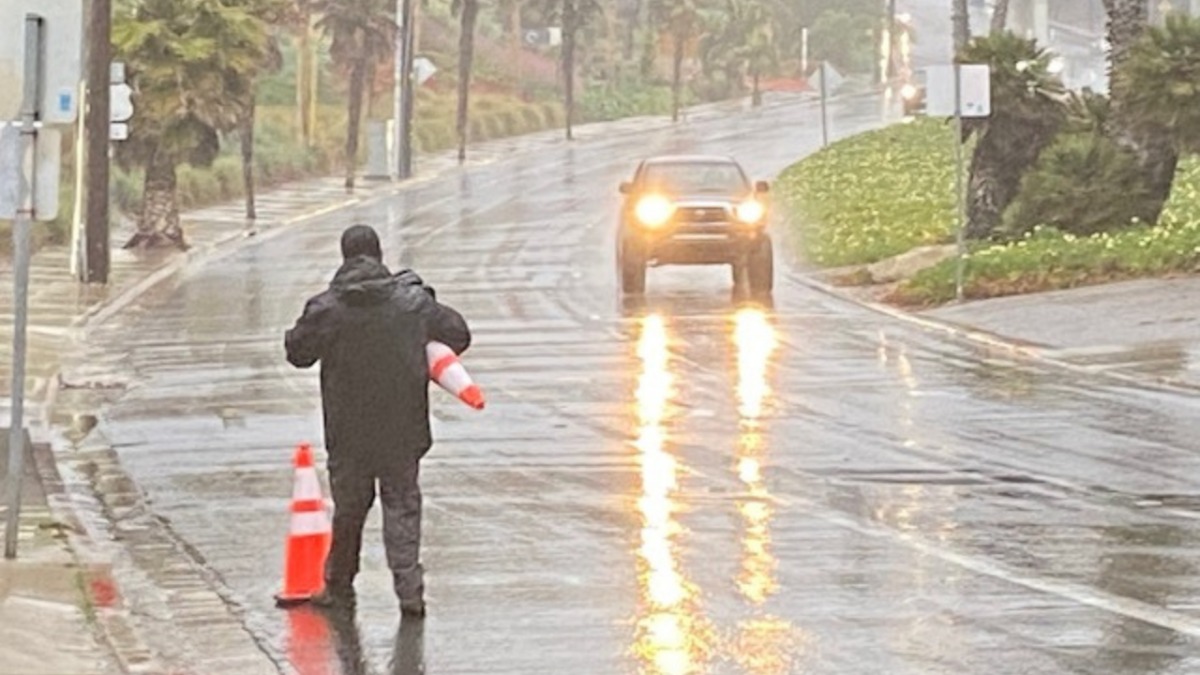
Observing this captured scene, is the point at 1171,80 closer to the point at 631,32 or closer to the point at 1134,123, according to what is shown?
the point at 1134,123

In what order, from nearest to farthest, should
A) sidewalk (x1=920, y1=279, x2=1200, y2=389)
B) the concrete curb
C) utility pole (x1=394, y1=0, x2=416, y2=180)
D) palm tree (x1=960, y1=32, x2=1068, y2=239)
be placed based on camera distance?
the concrete curb
sidewalk (x1=920, y1=279, x2=1200, y2=389)
palm tree (x1=960, y1=32, x2=1068, y2=239)
utility pole (x1=394, y1=0, x2=416, y2=180)

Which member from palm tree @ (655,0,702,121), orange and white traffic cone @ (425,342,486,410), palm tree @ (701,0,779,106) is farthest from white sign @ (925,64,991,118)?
palm tree @ (701,0,779,106)

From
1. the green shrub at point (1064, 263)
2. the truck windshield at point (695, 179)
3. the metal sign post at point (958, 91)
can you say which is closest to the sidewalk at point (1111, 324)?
the green shrub at point (1064, 263)

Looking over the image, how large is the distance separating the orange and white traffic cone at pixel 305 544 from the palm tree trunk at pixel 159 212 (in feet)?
111

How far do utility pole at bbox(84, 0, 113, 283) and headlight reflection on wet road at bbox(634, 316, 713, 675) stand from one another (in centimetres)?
1729

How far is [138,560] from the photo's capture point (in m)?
14.2

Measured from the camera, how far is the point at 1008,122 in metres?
35.6

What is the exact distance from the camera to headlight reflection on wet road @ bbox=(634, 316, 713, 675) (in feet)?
35.9

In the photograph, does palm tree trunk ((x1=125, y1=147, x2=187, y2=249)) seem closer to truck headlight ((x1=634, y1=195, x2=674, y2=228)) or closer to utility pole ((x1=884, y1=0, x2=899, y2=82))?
truck headlight ((x1=634, y1=195, x2=674, y2=228))

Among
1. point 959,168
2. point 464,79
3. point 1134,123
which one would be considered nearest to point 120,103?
point 959,168

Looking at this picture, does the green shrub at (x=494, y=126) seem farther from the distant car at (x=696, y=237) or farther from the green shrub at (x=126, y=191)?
the distant car at (x=696, y=237)

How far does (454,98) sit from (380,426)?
80548mm

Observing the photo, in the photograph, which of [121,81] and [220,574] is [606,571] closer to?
[220,574]

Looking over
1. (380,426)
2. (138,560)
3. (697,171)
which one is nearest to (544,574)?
(380,426)
